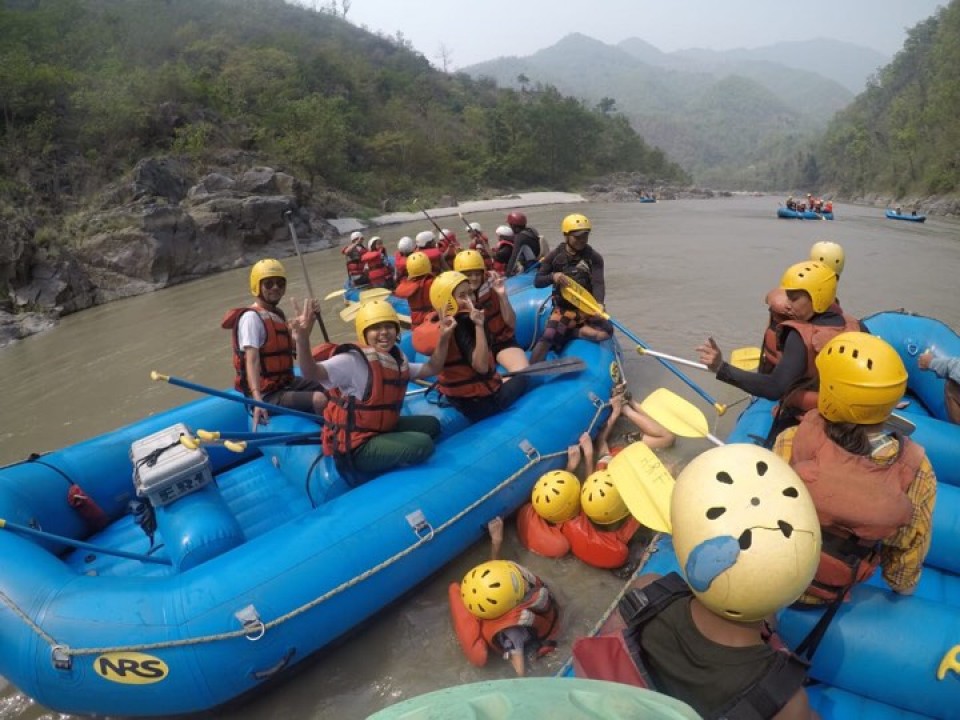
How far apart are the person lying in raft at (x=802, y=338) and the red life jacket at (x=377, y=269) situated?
6172 millimetres

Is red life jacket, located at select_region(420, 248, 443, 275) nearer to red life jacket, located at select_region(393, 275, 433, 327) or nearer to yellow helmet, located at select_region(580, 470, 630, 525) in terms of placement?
red life jacket, located at select_region(393, 275, 433, 327)

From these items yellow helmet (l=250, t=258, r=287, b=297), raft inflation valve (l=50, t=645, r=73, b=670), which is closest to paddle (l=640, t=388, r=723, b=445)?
yellow helmet (l=250, t=258, r=287, b=297)

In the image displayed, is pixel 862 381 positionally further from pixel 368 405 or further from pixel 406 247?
pixel 406 247

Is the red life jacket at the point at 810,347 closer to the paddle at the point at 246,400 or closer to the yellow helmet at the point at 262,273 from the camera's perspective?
the paddle at the point at 246,400

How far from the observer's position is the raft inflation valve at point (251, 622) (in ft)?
7.99

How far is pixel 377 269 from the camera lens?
8.31m

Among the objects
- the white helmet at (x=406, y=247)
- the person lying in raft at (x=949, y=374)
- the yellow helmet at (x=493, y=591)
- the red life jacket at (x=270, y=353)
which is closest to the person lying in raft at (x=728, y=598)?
the yellow helmet at (x=493, y=591)

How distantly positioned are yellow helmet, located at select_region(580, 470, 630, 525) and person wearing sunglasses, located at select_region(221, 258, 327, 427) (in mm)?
1921

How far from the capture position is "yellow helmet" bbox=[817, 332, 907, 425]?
5.51 ft

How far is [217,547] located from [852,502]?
272cm

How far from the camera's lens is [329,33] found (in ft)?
225

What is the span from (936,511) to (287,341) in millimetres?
3760

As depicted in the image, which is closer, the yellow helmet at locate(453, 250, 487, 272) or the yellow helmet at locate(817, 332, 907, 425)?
the yellow helmet at locate(817, 332, 907, 425)

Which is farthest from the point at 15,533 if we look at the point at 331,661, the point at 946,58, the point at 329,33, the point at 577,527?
the point at 329,33
